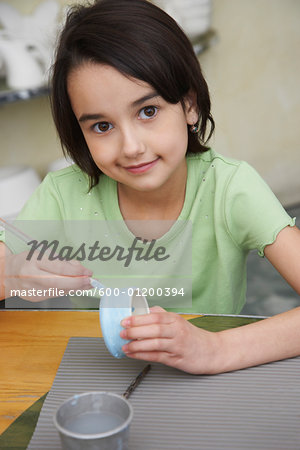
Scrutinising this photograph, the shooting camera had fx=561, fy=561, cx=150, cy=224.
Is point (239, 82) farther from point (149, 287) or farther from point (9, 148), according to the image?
point (149, 287)

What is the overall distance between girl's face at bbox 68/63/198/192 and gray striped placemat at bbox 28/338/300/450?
35 centimetres

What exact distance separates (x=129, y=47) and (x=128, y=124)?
0.45 ft

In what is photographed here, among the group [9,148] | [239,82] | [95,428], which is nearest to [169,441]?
[95,428]

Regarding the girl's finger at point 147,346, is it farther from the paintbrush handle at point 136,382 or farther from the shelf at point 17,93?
the shelf at point 17,93

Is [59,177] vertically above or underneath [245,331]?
above

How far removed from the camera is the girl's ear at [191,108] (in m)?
1.12

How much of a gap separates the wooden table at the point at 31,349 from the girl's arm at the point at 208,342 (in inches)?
4.9

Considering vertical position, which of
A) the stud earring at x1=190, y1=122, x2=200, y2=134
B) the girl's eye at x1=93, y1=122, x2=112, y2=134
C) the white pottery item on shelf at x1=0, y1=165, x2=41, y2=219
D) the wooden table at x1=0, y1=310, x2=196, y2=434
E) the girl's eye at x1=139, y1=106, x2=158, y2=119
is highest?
the girl's eye at x1=139, y1=106, x2=158, y2=119

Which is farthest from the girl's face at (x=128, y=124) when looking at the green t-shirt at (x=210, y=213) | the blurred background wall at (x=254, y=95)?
the blurred background wall at (x=254, y=95)

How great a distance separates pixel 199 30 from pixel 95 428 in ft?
7.99

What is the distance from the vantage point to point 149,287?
50.1 inches

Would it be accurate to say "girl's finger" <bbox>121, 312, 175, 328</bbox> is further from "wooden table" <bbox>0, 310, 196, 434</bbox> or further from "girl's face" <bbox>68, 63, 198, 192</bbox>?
"girl's face" <bbox>68, 63, 198, 192</bbox>

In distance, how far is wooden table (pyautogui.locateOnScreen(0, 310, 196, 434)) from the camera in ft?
2.51

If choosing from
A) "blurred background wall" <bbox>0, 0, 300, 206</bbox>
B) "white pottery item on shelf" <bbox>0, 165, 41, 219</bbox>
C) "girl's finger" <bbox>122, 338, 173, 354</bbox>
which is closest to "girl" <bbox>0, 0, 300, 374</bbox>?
"girl's finger" <bbox>122, 338, 173, 354</bbox>
